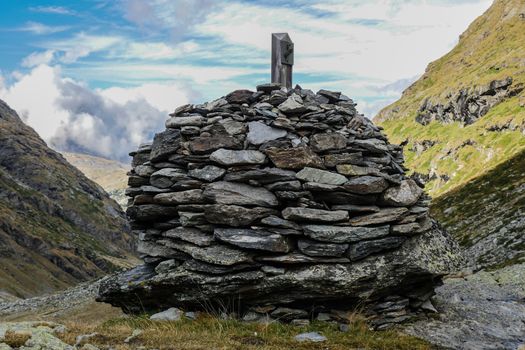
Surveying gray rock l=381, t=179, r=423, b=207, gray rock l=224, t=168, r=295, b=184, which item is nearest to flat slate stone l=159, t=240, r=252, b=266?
gray rock l=224, t=168, r=295, b=184

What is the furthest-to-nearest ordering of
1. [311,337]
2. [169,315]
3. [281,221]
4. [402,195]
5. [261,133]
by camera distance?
[261,133] < [402,195] < [169,315] < [281,221] < [311,337]

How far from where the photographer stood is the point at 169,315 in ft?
59.8

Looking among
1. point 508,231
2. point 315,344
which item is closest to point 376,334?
point 315,344

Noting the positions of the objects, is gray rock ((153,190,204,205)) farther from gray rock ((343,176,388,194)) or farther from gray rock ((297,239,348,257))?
gray rock ((343,176,388,194))

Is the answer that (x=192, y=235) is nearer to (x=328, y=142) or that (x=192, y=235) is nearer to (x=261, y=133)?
(x=261, y=133)

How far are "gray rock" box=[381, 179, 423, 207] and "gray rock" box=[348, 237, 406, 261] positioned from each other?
1395 mm

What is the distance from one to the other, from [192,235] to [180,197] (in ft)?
5.08

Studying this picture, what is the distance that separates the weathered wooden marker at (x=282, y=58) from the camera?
23062 millimetres

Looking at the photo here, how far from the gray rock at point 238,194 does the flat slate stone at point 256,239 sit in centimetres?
105

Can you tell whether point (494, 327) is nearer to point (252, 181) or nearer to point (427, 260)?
point (427, 260)

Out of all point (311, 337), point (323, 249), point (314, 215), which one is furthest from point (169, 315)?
point (314, 215)

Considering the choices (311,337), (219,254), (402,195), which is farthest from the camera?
(402,195)

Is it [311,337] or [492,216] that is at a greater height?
[311,337]

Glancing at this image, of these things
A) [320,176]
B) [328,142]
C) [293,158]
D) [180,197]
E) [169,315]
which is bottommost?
[169,315]
